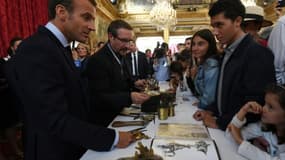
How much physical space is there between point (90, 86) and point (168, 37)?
17.8 meters

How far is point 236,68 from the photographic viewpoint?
75.8 inches

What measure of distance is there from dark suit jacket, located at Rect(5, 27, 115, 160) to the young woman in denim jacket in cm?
131

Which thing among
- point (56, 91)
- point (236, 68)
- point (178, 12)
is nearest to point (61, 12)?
point (56, 91)

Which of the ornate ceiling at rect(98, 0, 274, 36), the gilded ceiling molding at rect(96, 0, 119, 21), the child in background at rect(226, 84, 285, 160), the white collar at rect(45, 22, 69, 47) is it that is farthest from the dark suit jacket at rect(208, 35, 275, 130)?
the ornate ceiling at rect(98, 0, 274, 36)

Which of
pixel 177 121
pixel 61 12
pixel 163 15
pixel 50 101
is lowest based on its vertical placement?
pixel 177 121

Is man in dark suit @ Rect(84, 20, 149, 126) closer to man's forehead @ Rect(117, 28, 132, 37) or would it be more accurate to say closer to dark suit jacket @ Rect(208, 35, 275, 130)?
man's forehead @ Rect(117, 28, 132, 37)

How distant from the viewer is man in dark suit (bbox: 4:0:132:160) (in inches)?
56.8

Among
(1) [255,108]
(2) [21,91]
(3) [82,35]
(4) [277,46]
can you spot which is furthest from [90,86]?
(4) [277,46]

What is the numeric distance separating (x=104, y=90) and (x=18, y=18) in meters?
3.87

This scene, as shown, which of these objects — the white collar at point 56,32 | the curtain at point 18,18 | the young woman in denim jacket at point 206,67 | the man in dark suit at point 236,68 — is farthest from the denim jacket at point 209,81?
the curtain at point 18,18

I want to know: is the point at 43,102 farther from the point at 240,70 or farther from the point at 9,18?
the point at 9,18

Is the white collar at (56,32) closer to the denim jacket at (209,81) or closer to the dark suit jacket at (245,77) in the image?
the dark suit jacket at (245,77)

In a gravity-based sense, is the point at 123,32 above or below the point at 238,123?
above

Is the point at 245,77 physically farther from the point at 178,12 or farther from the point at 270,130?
the point at 178,12
